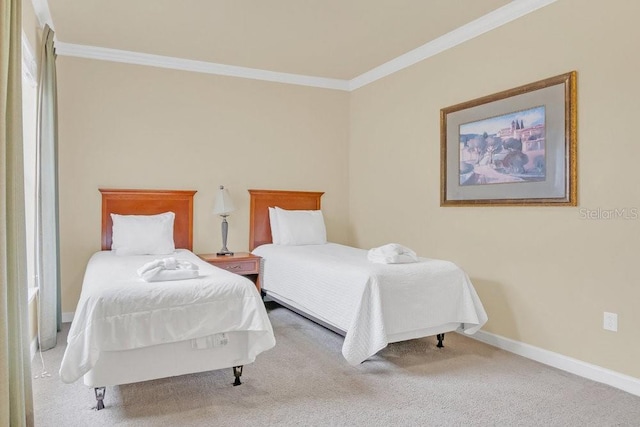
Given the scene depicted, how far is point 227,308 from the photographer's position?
2.72m

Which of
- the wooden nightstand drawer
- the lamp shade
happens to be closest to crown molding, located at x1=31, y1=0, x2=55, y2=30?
the lamp shade

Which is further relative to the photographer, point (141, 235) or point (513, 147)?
point (141, 235)

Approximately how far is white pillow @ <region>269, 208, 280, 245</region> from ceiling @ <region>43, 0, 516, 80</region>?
1674 mm

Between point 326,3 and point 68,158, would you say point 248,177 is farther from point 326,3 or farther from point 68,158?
point 326,3

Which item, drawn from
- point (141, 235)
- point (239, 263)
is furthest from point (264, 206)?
point (141, 235)

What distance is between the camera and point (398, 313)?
3213 mm

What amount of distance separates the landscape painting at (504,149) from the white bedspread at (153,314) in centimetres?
223

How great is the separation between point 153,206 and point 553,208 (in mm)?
3717

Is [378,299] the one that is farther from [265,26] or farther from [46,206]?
[46,206]

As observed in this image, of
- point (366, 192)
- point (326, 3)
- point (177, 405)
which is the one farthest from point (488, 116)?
point (177, 405)

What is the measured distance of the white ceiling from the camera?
3.50 m

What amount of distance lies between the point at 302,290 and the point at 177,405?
1.58 m

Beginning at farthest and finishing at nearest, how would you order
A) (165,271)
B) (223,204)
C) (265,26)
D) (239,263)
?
(223,204), (239,263), (265,26), (165,271)

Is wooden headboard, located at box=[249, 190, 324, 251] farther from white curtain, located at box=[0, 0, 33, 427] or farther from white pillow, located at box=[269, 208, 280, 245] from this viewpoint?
white curtain, located at box=[0, 0, 33, 427]
